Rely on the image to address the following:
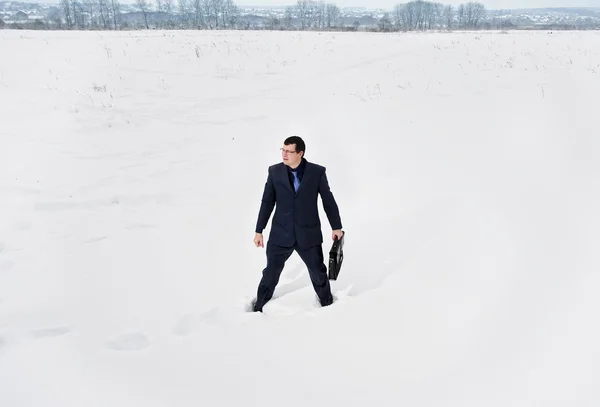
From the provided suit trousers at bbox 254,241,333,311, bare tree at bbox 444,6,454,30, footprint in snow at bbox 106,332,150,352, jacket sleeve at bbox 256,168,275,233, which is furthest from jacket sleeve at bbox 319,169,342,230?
bare tree at bbox 444,6,454,30

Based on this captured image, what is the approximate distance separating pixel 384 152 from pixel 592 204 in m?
3.71

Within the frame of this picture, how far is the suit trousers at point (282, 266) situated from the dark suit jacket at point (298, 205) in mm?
82

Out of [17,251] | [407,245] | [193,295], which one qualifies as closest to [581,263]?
[407,245]

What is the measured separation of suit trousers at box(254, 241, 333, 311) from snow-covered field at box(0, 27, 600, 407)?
0.19 m

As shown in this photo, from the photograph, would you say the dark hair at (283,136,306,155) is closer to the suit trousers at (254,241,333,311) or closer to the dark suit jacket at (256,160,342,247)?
the dark suit jacket at (256,160,342,247)

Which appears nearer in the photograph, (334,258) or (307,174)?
(307,174)

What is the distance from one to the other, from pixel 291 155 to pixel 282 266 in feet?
3.96

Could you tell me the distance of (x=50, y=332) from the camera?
3.63m

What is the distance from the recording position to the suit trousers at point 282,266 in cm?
390

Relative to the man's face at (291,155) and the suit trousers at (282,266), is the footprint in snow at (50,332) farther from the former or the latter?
the man's face at (291,155)

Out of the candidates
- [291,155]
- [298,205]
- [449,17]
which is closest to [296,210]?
[298,205]

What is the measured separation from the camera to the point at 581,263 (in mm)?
4012

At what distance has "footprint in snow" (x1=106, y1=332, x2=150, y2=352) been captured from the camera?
11.5 ft

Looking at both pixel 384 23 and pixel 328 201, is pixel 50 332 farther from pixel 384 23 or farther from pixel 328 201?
pixel 384 23
